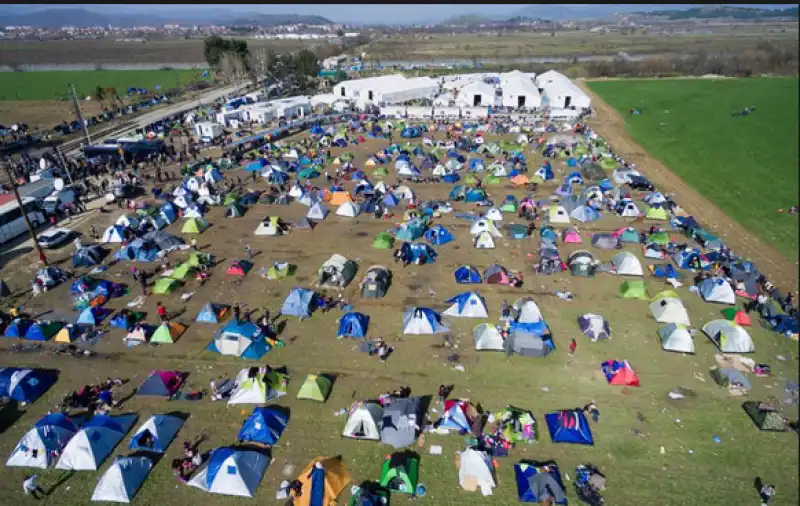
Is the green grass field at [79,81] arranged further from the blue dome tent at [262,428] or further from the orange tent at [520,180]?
the blue dome tent at [262,428]

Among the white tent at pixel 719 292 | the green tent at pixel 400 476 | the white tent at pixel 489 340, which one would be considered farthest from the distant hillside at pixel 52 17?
the white tent at pixel 719 292

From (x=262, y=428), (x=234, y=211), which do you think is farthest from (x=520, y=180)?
(x=262, y=428)

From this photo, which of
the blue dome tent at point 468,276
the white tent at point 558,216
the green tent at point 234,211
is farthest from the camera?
the green tent at point 234,211

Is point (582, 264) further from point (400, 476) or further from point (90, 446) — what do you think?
point (90, 446)

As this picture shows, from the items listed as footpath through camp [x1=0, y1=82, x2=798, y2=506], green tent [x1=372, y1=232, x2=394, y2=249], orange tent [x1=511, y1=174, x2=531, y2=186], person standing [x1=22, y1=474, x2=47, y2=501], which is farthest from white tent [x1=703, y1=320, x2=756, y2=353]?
person standing [x1=22, y1=474, x2=47, y2=501]

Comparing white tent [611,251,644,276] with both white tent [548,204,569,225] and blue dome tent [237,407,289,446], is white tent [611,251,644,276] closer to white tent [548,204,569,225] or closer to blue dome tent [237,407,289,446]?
white tent [548,204,569,225]

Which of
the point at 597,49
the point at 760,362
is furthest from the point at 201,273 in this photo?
the point at 597,49
